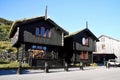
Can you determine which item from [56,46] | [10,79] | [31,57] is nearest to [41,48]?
[56,46]

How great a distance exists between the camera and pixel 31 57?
25969 millimetres

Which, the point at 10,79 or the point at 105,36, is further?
the point at 105,36

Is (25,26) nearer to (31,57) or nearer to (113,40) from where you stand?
(31,57)

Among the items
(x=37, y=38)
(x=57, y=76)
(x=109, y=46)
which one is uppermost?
(x=109, y=46)

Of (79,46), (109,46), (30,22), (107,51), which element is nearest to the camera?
(30,22)

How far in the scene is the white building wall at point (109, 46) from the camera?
53888 millimetres

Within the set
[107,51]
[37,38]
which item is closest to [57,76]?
[37,38]

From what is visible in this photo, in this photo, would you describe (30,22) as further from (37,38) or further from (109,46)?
(109,46)

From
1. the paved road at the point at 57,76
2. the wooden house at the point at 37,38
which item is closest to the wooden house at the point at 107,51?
the wooden house at the point at 37,38

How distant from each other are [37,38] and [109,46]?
Answer: 30.9 metres

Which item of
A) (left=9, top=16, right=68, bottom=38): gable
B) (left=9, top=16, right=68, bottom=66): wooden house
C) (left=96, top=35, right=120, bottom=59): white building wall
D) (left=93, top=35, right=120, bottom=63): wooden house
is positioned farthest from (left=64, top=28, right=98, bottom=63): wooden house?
(left=96, top=35, right=120, bottom=59): white building wall

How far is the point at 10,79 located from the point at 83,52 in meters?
26.1

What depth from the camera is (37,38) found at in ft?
97.7

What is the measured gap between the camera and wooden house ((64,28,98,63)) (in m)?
36.4
